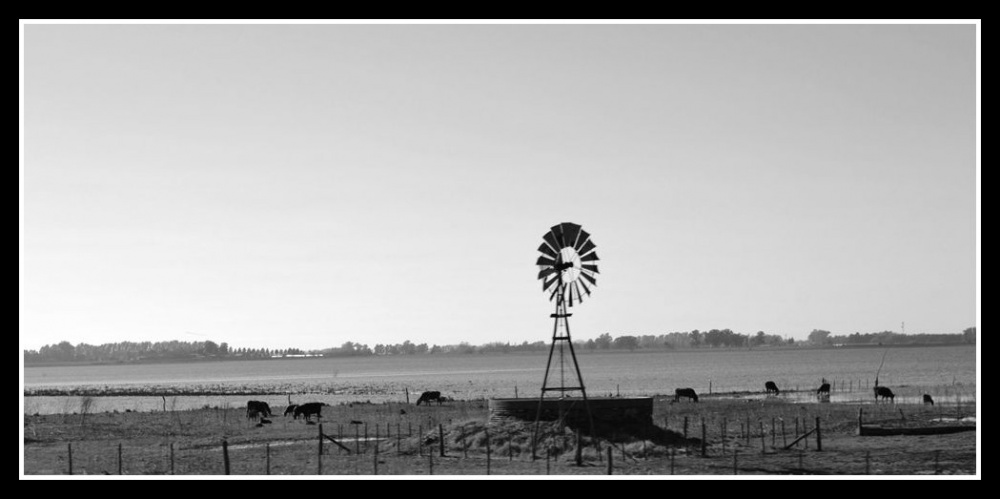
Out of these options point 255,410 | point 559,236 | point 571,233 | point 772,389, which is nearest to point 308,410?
point 255,410

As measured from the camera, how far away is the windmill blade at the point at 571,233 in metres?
43.4

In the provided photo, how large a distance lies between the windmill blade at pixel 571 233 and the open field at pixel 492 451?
7244 mm

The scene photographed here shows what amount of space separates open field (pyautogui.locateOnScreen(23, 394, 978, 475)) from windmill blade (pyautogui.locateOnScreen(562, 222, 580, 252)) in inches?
285

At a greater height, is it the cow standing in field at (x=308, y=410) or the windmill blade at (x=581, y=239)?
the windmill blade at (x=581, y=239)

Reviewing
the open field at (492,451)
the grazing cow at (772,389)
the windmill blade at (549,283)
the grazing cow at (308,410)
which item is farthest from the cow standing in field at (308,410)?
the grazing cow at (772,389)

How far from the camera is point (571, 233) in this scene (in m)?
43.4

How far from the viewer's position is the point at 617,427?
43.8m

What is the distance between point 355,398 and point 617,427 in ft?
263

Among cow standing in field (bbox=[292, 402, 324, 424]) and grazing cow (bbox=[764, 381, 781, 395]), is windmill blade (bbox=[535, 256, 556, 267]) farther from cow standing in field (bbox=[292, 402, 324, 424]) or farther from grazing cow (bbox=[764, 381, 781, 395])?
grazing cow (bbox=[764, 381, 781, 395])

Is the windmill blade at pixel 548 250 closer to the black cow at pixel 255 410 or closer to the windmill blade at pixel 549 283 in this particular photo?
the windmill blade at pixel 549 283

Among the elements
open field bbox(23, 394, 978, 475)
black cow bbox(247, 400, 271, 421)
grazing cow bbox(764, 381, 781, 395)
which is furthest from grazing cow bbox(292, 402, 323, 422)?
grazing cow bbox(764, 381, 781, 395)

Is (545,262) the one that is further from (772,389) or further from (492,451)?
(772,389)

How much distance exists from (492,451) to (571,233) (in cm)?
904
